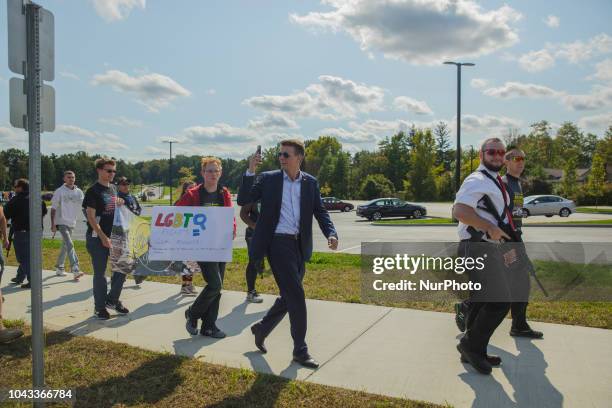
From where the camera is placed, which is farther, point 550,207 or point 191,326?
point 550,207

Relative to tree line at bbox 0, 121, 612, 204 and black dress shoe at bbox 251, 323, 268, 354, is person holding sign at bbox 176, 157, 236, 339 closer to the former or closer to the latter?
black dress shoe at bbox 251, 323, 268, 354

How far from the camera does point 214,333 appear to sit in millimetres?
4848

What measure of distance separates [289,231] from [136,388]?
1708 mm

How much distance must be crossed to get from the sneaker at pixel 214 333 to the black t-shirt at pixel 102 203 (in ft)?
6.00

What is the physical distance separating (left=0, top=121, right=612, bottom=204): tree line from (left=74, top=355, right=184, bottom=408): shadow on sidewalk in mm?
44508

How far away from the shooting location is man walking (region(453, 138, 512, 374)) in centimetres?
358

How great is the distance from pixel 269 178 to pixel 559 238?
15.4m

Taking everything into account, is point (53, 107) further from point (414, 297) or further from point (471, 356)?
point (414, 297)

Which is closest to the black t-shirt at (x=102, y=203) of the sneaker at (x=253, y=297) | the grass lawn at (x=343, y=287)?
the sneaker at (x=253, y=297)

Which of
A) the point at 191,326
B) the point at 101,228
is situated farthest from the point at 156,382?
the point at 101,228

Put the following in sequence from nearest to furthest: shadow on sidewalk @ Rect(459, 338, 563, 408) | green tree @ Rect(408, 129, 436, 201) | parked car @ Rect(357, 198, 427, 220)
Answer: shadow on sidewalk @ Rect(459, 338, 563, 408) < parked car @ Rect(357, 198, 427, 220) < green tree @ Rect(408, 129, 436, 201)

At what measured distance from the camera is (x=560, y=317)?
17.9ft

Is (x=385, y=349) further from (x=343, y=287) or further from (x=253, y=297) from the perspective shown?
(x=343, y=287)

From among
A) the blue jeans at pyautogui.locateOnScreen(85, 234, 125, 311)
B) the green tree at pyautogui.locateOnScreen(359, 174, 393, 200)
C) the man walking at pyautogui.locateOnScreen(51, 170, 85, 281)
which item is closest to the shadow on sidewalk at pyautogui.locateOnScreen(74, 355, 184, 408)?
the blue jeans at pyautogui.locateOnScreen(85, 234, 125, 311)
